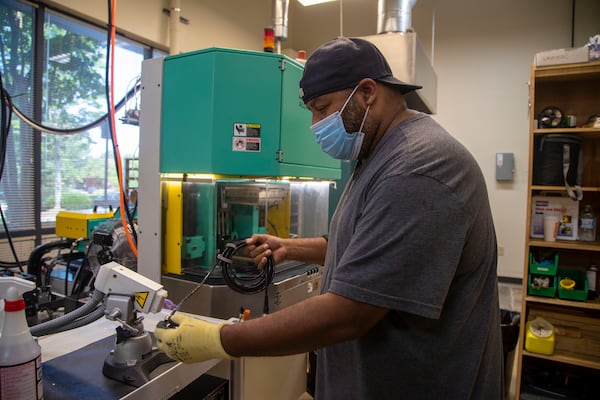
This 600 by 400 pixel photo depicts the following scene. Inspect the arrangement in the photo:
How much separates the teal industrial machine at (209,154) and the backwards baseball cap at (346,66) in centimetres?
61

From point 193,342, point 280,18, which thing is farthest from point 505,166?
point 193,342

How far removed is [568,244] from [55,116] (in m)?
3.87

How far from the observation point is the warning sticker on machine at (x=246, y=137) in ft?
4.93

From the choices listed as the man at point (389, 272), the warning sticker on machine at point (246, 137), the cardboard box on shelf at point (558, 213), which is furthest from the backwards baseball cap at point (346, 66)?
the cardboard box on shelf at point (558, 213)

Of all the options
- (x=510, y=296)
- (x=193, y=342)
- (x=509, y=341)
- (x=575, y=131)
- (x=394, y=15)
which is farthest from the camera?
(x=510, y=296)

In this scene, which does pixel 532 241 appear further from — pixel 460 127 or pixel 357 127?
pixel 460 127

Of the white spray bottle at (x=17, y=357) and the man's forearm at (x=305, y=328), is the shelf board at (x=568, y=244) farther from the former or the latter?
the white spray bottle at (x=17, y=357)

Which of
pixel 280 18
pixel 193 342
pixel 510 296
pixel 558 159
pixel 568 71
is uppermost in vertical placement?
pixel 280 18

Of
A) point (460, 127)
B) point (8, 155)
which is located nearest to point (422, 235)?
point (8, 155)

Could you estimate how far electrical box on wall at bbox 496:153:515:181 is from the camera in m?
4.58

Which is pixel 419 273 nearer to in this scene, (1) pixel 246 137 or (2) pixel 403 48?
(1) pixel 246 137

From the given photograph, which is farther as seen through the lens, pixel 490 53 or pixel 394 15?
pixel 490 53

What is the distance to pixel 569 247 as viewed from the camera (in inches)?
87.0

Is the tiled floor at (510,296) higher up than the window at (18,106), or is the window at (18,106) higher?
the window at (18,106)
